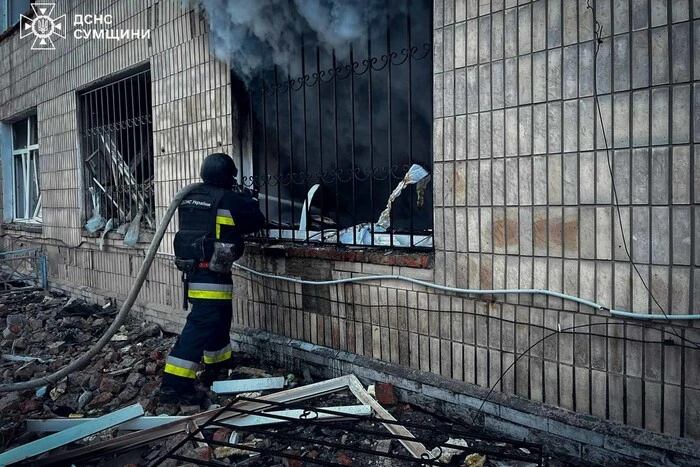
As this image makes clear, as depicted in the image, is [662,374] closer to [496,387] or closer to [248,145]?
[496,387]

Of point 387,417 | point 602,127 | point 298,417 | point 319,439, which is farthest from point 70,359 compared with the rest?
point 602,127

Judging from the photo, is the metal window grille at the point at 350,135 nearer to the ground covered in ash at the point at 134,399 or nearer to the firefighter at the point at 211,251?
the firefighter at the point at 211,251

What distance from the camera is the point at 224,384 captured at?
4.16 meters

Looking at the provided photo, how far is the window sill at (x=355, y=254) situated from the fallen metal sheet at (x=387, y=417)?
0.86 meters

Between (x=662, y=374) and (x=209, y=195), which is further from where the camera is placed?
(x=209, y=195)

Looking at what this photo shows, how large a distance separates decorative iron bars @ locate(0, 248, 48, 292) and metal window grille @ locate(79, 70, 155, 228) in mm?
2315

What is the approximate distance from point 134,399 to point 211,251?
133 centimetres

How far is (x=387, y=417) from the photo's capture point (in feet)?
11.2

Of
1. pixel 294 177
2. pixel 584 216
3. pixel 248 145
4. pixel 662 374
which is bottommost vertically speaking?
pixel 662 374

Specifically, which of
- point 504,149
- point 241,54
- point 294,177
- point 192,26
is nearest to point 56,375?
point 294,177

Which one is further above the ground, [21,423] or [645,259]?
[645,259]

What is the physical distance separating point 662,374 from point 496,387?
92 centimetres

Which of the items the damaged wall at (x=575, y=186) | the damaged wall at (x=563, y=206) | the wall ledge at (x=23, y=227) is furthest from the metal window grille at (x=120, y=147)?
the damaged wall at (x=575, y=186)

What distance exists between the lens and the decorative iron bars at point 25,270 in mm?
9008
